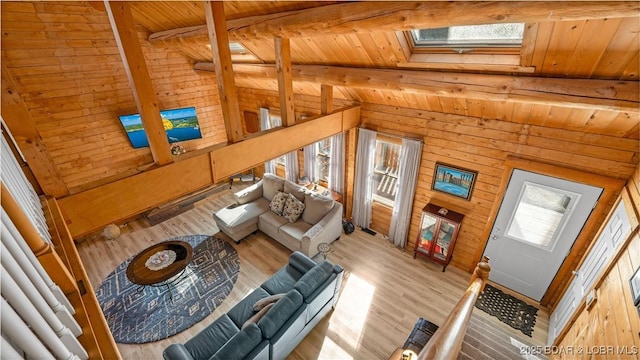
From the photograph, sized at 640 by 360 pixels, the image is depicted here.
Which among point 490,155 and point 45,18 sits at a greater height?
point 45,18

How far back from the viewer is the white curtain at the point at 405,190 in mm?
4281

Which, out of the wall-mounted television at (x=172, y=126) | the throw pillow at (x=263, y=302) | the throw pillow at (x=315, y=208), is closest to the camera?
the throw pillow at (x=263, y=302)

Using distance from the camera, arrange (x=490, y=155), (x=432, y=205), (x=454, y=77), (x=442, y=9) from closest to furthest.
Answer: (x=442, y=9) < (x=454, y=77) < (x=490, y=155) < (x=432, y=205)

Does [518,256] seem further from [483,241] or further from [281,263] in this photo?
[281,263]

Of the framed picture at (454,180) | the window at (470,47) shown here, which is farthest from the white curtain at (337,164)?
the window at (470,47)

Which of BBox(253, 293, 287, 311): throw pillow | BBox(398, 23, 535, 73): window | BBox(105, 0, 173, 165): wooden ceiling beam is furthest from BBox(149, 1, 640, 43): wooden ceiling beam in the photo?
BBox(253, 293, 287, 311): throw pillow

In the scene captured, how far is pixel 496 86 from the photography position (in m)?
2.62

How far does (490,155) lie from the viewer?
12.2 feet

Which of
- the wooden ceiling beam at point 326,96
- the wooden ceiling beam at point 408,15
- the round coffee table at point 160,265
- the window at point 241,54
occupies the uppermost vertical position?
the wooden ceiling beam at point 408,15

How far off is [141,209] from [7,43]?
384 centimetres

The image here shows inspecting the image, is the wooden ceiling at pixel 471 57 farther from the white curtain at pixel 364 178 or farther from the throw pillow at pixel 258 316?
the throw pillow at pixel 258 316

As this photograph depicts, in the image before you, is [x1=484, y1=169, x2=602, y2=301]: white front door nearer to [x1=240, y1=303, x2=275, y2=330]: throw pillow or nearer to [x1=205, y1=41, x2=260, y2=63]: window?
[x1=240, y1=303, x2=275, y2=330]: throw pillow

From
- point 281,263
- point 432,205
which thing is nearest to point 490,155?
point 432,205

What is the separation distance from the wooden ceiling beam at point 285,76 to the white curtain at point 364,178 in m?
1.75
